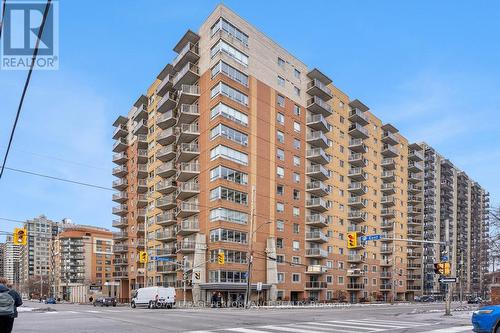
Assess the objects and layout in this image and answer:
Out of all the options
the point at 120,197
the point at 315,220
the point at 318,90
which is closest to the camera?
the point at 315,220

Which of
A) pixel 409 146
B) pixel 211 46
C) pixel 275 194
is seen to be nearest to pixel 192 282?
pixel 275 194

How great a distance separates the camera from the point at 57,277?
154750 millimetres

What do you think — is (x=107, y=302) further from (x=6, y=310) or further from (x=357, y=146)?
(x=6, y=310)

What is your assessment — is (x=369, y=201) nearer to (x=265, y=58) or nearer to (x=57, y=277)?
(x=265, y=58)

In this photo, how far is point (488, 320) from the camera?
13094 mm

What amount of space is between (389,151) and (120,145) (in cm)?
5464

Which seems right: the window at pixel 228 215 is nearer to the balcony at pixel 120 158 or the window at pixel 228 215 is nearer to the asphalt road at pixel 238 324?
the asphalt road at pixel 238 324

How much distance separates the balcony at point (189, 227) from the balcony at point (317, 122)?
2409 cm

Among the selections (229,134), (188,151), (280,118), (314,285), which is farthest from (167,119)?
(314,285)

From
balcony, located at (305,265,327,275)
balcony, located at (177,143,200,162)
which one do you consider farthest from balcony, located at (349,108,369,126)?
balcony, located at (177,143,200,162)

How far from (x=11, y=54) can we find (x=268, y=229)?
50027mm

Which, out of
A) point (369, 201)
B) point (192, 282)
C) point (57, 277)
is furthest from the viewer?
point (57, 277)

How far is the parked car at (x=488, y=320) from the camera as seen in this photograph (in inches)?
510

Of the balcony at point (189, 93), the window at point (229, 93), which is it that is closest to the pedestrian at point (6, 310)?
the window at point (229, 93)
